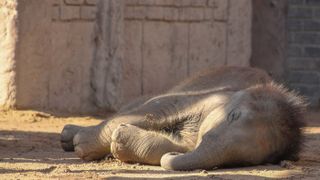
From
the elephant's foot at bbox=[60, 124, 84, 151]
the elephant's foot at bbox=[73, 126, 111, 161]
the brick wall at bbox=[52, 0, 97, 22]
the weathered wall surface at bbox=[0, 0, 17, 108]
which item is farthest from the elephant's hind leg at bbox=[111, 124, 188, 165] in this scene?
the brick wall at bbox=[52, 0, 97, 22]

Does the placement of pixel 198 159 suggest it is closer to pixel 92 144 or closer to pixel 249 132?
pixel 249 132

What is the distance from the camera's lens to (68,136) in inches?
317

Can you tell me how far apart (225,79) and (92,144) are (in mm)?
1116

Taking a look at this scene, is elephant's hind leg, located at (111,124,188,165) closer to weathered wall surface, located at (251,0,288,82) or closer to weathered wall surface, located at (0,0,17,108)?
weathered wall surface, located at (0,0,17,108)

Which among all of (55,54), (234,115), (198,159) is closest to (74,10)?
(55,54)

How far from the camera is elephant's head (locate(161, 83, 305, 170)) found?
6.70m

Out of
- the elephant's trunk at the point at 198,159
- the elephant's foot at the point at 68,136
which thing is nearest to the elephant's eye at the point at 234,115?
the elephant's trunk at the point at 198,159

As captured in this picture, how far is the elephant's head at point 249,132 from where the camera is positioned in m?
6.70

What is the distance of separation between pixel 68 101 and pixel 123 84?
79 cm

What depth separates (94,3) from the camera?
12.0m

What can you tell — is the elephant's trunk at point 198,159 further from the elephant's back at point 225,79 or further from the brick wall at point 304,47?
the brick wall at point 304,47

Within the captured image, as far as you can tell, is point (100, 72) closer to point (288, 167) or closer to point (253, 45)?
point (253, 45)

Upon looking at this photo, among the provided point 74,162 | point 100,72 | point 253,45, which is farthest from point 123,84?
point 74,162

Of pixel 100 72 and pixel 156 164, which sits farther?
pixel 100 72
